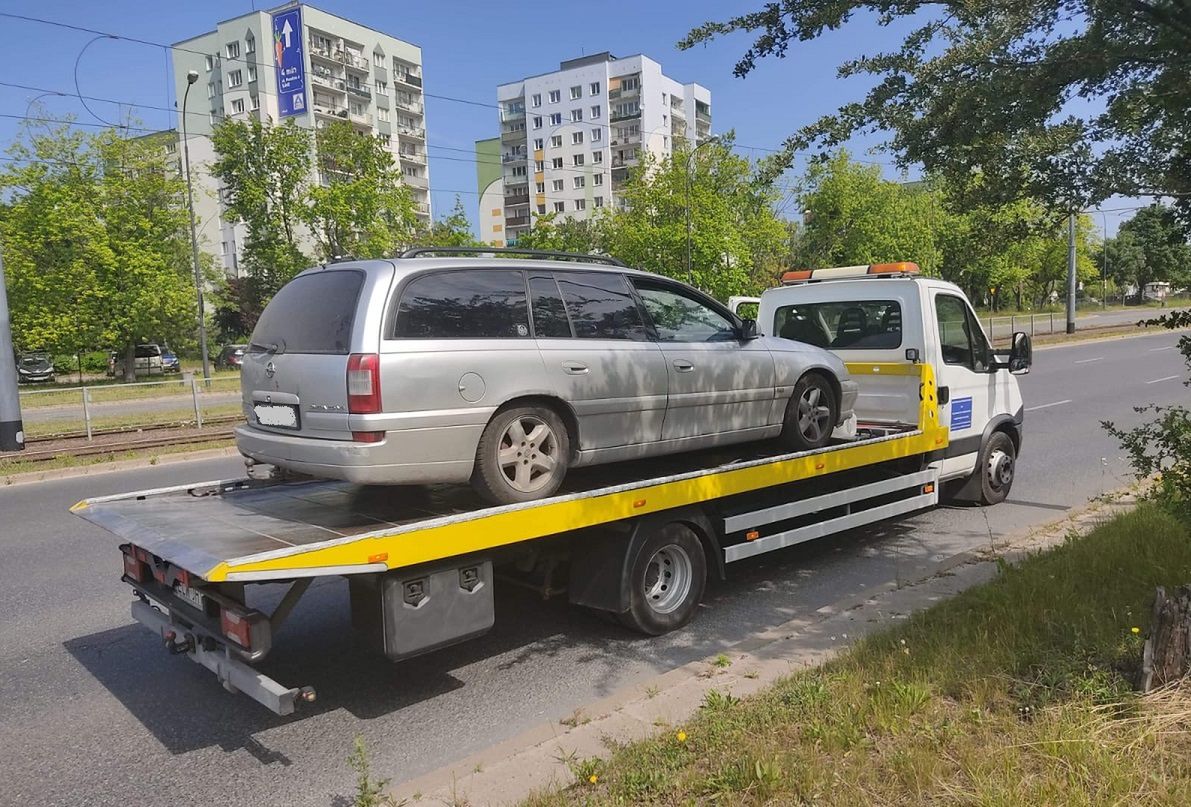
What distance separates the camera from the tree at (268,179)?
119 feet

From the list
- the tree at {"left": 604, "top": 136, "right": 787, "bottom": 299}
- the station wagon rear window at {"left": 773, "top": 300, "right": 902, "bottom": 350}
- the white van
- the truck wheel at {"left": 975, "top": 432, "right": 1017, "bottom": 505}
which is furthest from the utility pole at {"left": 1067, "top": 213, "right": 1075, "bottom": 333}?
the station wagon rear window at {"left": 773, "top": 300, "right": 902, "bottom": 350}

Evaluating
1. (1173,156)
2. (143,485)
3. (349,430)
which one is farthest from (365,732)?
(143,485)

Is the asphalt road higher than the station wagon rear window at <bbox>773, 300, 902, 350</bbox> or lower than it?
lower

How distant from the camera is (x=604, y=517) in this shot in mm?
4617

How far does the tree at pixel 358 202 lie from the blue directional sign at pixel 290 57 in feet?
114

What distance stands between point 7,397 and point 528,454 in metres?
13.3

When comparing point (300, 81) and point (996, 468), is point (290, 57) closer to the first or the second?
point (300, 81)

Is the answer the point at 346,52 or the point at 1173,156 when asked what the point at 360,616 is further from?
the point at 346,52

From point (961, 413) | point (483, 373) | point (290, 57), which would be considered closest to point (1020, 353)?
point (961, 413)

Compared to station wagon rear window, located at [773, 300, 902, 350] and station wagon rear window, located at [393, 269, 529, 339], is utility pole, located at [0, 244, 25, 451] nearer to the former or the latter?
station wagon rear window, located at [393, 269, 529, 339]

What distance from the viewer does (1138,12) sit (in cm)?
416

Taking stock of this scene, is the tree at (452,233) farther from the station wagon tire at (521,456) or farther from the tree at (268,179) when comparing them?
the station wagon tire at (521,456)

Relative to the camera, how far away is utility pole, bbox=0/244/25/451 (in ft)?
44.9

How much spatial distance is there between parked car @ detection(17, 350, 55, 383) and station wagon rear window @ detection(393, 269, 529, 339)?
146 ft
